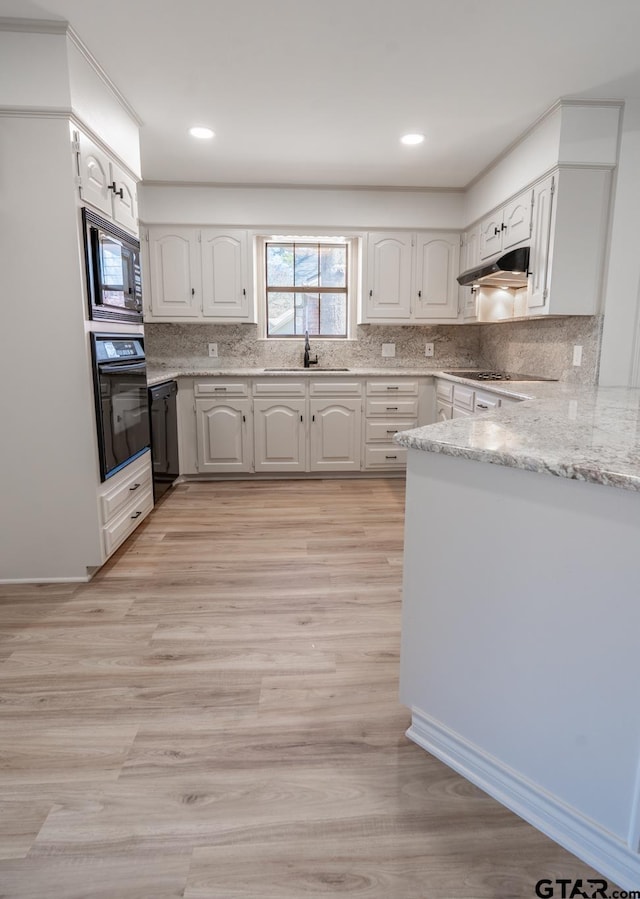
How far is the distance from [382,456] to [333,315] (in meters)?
1.44

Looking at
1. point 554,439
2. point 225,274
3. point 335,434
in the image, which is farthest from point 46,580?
point 225,274

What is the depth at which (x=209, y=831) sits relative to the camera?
1.24 metres

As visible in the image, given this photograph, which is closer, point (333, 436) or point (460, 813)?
point (460, 813)

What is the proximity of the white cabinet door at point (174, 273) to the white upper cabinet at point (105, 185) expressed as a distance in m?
1.26

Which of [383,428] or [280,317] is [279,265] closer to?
[280,317]

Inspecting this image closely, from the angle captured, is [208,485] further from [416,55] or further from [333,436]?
[416,55]

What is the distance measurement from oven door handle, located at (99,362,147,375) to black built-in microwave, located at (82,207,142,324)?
0.72 ft

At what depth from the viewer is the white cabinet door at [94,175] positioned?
230cm

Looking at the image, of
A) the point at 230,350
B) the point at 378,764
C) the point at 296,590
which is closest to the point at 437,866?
the point at 378,764

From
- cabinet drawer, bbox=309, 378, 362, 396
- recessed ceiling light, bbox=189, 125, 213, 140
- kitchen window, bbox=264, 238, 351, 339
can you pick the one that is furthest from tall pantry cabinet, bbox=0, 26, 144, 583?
kitchen window, bbox=264, 238, 351, 339

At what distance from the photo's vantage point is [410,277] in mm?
4473

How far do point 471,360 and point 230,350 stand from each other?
88.6 inches

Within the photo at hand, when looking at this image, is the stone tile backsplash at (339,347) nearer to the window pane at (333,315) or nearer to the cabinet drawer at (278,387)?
the window pane at (333,315)

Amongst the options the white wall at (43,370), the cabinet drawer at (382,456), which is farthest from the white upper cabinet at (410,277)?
the white wall at (43,370)
